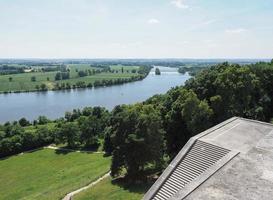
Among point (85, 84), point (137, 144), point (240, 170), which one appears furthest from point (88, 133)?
point (85, 84)

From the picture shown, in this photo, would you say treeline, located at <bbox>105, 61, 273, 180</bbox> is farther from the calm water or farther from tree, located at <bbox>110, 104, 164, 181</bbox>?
the calm water

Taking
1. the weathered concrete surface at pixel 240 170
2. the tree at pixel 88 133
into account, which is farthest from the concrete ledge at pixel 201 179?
the tree at pixel 88 133

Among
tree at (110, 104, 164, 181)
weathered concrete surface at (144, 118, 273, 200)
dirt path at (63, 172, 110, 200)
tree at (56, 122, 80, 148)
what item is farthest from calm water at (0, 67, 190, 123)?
weathered concrete surface at (144, 118, 273, 200)

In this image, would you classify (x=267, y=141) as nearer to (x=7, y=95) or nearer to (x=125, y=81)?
(x=7, y=95)

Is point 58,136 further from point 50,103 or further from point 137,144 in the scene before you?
point 50,103

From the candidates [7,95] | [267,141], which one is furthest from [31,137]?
[7,95]
